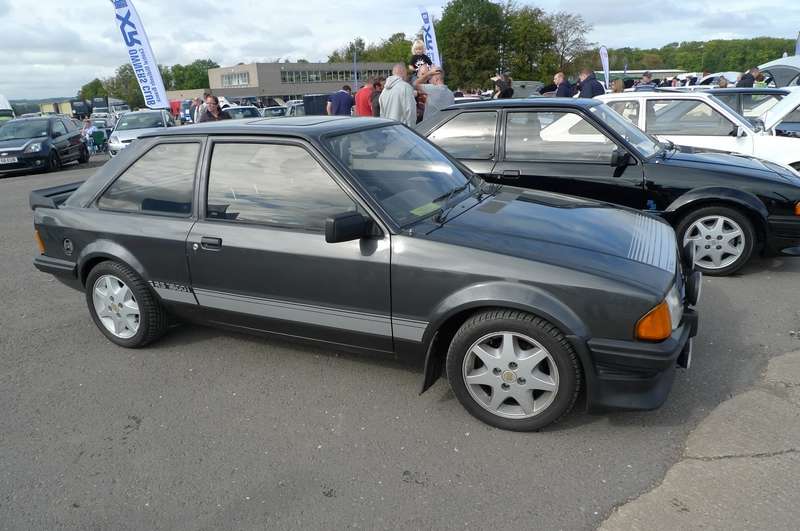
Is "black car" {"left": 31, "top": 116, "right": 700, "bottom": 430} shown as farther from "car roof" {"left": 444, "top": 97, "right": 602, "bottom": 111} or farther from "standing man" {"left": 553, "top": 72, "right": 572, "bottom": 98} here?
"standing man" {"left": 553, "top": 72, "right": 572, "bottom": 98}

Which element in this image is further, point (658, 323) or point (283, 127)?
point (283, 127)

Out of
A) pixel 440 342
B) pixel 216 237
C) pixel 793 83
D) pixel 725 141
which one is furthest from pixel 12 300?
pixel 793 83

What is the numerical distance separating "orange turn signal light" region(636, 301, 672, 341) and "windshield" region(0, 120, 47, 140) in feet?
55.3

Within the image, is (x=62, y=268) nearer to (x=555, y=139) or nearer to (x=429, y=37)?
(x=555, y=139)

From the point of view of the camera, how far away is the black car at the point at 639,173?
16.5ft

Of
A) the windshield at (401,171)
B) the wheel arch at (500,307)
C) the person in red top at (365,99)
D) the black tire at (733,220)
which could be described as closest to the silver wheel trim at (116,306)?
the windshield at (401,171)

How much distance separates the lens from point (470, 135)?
582 centimetres

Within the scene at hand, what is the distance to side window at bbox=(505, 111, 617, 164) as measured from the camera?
5359 millimetres

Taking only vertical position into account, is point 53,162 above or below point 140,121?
below

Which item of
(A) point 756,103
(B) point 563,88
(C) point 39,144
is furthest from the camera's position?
(C) point 39,144

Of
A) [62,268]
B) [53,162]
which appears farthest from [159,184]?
[53,162]

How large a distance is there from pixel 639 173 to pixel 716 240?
0.92 m

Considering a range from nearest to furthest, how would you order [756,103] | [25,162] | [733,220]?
1. [733,220]
2. [756,103]
3. [25,162]

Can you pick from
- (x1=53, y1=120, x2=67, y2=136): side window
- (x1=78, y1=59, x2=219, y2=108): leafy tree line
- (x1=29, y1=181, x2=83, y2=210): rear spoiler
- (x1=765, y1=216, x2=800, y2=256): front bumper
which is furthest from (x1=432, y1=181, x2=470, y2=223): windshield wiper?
(x1=78, y1=59, x2=219, y2=108): leafy tree line
